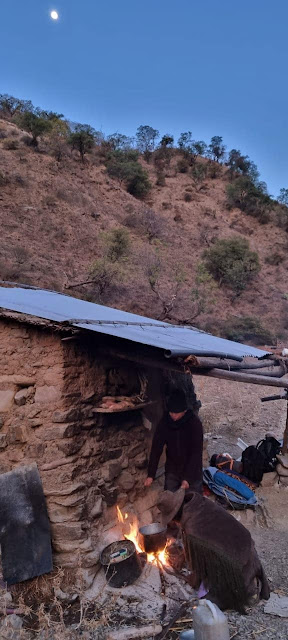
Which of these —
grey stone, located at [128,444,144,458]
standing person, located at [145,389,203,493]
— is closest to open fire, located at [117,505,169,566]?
standing person, located at [145,389,203,493]

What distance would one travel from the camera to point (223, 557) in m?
3.55

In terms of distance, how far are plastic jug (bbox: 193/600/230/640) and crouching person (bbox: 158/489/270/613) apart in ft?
2.10

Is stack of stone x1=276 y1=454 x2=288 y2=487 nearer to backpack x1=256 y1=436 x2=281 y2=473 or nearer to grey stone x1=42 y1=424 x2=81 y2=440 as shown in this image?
backpack x1=256 y1=436 x2=281 y2=473

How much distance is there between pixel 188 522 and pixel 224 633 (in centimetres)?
102

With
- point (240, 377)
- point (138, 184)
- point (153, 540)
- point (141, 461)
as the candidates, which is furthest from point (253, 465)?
point (138, 184)

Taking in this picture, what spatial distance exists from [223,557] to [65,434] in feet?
5.53

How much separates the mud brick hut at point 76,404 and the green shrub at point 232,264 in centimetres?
2018

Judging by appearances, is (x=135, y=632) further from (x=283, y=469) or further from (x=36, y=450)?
(x=283, y=469)

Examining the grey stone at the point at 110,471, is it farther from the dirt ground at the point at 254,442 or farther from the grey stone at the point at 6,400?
the dirt ground at the point at 254,442

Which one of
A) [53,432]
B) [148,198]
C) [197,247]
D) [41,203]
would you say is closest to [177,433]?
[53,432]

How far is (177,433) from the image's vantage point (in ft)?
15.7

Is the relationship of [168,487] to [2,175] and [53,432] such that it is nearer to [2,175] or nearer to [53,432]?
[53,432]

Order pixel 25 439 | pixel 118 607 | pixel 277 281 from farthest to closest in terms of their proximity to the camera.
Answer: pixel 277 281, pixel 25 439, pixel 118 607

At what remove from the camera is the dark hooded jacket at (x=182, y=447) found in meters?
4.80
